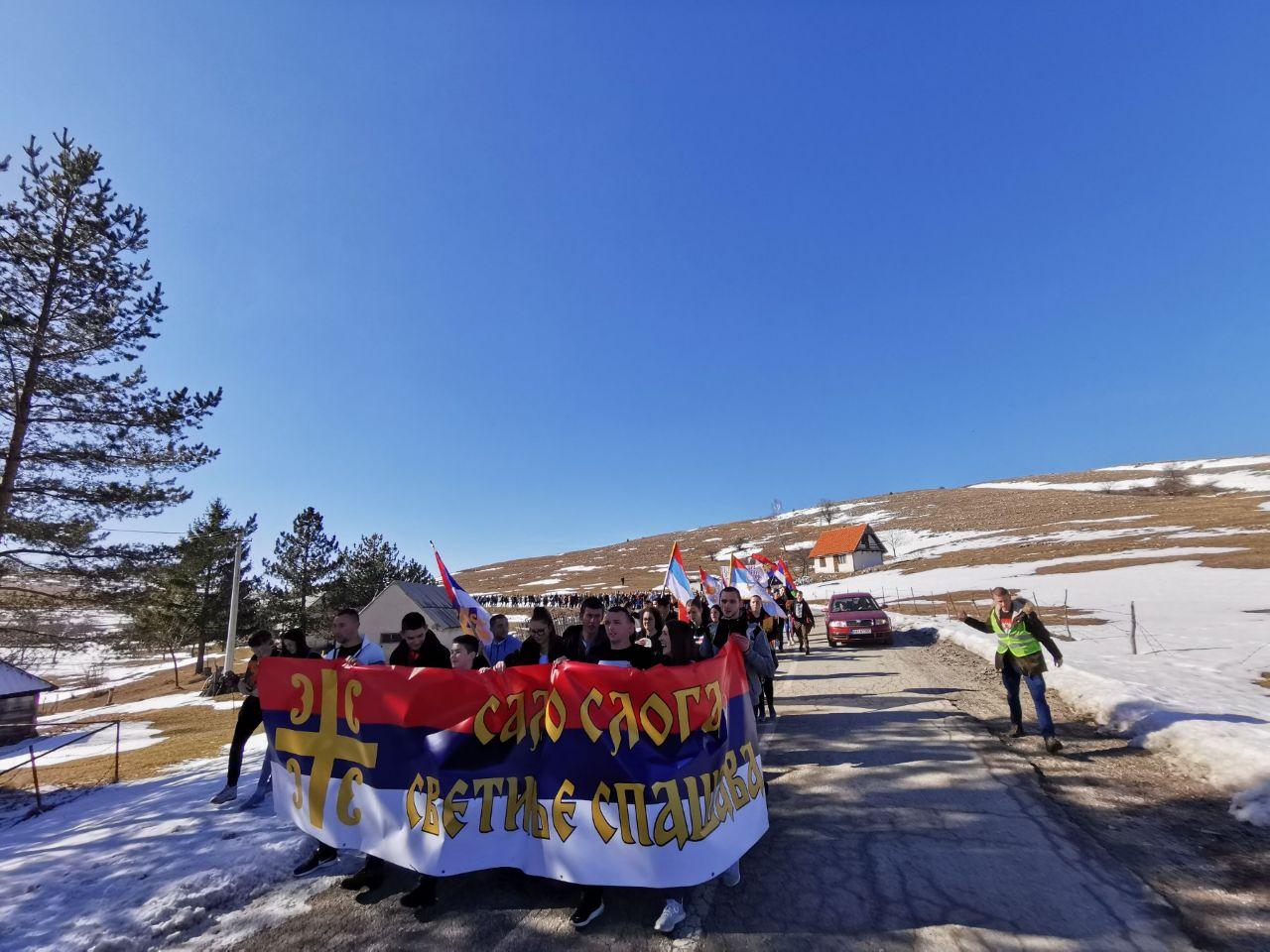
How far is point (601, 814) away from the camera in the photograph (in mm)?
3908

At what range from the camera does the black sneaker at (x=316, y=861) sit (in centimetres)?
458

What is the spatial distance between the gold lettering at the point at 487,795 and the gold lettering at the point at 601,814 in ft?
2.50

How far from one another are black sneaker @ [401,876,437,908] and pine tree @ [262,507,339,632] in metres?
39.9

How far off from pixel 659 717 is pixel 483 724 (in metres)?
1.39

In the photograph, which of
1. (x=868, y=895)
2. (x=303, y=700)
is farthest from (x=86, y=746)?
(x=868, y=895)

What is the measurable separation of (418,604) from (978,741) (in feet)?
88.9

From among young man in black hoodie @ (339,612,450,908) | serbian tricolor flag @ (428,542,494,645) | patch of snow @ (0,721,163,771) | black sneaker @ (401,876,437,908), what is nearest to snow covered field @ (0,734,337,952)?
young man in black hoodie @ (339,612,450,908)

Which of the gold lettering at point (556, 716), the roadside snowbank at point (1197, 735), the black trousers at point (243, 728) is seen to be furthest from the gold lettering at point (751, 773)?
the black trousers at point (243, 728)

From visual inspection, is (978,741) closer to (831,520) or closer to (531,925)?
(531,925)

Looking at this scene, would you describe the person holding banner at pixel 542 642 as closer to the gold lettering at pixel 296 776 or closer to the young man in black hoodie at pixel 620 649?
the young man in black hoodie at pixel 620 649

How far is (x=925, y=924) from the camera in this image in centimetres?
346

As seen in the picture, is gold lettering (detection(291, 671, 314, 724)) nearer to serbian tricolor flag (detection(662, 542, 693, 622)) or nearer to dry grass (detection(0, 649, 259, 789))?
dry grass (detection(0, 649, 259, 789))

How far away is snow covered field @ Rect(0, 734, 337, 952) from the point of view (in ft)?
12.6


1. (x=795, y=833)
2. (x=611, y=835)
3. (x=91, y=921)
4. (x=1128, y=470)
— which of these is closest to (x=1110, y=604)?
(x=795, y=833)
